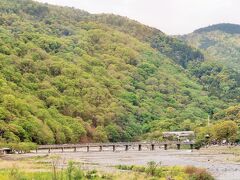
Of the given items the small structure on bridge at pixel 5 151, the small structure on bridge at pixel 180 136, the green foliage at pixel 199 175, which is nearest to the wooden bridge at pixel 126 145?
the small structure on bridge at pixel 180 136

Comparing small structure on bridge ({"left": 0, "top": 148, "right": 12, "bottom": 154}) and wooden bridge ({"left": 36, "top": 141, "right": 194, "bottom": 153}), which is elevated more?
small structure on bridge ({"left": 0, "top": 148, "right": 12, "bottom": 154})

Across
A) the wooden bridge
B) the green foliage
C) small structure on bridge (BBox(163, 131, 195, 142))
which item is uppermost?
the green foliage

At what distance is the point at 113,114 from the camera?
196 meters

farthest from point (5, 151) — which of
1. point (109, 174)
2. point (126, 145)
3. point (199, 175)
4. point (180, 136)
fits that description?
point (180, 136)

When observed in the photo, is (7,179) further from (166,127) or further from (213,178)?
(166,127)

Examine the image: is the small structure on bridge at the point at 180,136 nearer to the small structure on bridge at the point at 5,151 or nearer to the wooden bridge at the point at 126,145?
the wooden bridge at the point at 126,145

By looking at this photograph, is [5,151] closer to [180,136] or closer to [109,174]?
[109,174]

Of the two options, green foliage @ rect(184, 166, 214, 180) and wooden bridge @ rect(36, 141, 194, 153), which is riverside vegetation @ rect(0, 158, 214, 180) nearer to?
green foliage @ rect(184, 166, 214, 180)

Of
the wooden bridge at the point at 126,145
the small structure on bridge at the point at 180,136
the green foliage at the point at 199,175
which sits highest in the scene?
the green foliage at the point at 199,175

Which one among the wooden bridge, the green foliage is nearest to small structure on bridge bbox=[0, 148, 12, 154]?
the wooden bridge

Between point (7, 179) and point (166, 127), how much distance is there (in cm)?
15508

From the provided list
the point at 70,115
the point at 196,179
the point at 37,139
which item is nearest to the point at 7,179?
the point at 196,179

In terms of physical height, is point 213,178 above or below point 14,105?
below

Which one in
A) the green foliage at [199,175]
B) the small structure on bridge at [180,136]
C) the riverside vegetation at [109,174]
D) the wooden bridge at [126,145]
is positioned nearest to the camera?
the riverside vegetation at [109,174]
